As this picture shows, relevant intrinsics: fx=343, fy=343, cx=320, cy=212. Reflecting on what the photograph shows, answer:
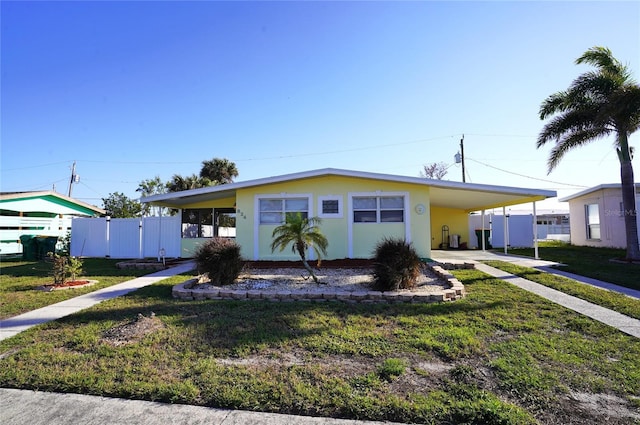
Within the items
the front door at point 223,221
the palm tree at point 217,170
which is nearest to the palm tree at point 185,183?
the palm tree at point 217,170

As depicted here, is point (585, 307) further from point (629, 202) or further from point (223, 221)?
point (223, 221)

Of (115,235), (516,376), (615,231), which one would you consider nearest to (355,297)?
(516,376)

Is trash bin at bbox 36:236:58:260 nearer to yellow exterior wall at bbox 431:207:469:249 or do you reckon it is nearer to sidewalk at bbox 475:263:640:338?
sidewalk at bbox 475:263:640:338

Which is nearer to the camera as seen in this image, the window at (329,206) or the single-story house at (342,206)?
the single-story house at (342,206)

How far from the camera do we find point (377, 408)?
2811mm

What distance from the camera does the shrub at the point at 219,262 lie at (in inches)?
299

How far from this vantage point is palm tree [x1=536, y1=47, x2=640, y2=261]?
1185 centimetres

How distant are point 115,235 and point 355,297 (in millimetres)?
13240

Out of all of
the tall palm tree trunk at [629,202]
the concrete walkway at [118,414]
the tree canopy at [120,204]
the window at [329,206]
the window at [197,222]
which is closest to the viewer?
the concrete walkway at [118,414]

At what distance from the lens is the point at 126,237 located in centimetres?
1521

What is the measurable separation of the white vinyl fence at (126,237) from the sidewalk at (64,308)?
5.80 meters

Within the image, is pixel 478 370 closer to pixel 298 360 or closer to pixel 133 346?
pixel 298 360

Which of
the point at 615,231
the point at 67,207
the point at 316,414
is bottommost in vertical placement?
the point at 316,414

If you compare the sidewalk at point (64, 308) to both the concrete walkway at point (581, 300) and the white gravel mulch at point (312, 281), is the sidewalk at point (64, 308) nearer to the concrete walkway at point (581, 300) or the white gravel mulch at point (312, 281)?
the white gravel mulch at point (312, 281)
